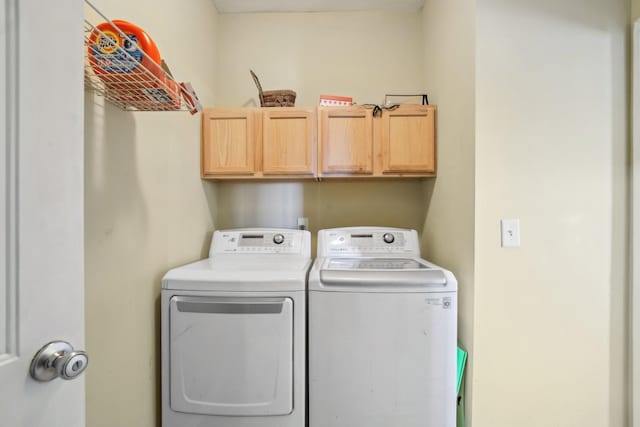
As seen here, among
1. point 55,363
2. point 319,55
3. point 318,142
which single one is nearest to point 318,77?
point 319,55

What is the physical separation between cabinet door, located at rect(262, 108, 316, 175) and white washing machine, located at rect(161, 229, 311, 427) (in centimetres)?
76

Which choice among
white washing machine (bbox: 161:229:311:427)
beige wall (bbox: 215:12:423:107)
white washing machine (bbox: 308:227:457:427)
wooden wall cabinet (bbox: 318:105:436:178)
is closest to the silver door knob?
white washing machine (bbox: 161:229:311:427)

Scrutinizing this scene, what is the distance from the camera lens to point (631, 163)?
3.84 feet

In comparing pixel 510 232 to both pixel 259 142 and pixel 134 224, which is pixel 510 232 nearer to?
pixel 259 142

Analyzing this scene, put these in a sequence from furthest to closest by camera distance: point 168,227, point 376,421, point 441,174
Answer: point 441,174 → point 168,227 → point 376,421

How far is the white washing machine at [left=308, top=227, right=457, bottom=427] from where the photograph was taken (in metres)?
1.14

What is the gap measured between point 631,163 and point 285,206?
1.81 m

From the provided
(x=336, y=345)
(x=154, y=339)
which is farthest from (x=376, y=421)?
(x=154, y=339)

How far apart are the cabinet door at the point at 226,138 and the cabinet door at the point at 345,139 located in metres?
0.43

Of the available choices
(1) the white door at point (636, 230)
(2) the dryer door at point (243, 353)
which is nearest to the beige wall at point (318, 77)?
(2) the dryer door at point (243, 353)

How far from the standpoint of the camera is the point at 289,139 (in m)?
1.69

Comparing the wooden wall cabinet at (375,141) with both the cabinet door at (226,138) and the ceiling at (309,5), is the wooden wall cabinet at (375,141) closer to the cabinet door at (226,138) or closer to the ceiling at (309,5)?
the cabinet door at (226,138)

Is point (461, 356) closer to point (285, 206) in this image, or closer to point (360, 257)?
point (360, 257)

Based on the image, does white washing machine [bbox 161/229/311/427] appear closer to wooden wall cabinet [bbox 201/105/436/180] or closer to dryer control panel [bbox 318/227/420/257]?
dryer control panel [bbox 318/227/420/257]
